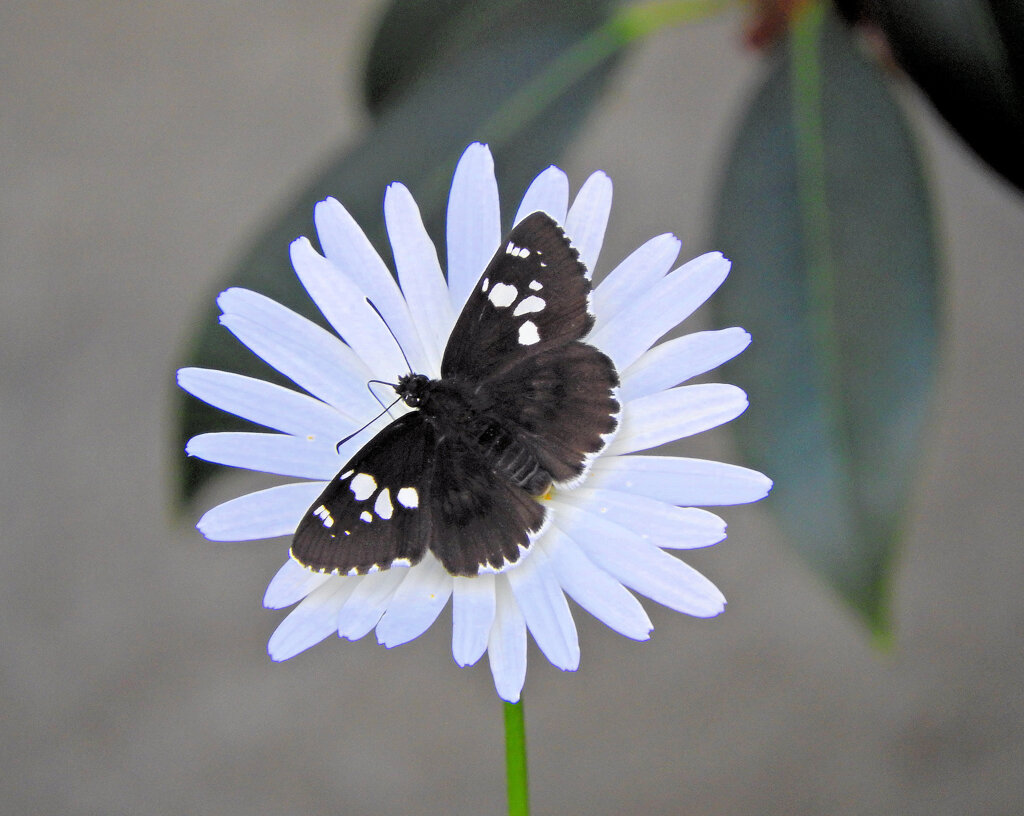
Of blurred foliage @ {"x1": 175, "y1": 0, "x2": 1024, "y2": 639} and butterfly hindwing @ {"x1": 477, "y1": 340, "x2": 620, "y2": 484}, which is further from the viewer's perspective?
blurred foliage @ {"x1": 175, "y1": 0, "x2": 1024, "y2": 639}

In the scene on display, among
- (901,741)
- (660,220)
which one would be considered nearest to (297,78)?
(660,220)

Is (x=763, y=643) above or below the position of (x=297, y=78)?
below

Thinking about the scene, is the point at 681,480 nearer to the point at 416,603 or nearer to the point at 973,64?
the point at 416,603

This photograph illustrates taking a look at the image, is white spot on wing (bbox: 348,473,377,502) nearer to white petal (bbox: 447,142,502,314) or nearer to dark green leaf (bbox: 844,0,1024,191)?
white petal (bbox: 447,142,502,314)

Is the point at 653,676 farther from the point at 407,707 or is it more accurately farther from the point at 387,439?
the point at 387,439

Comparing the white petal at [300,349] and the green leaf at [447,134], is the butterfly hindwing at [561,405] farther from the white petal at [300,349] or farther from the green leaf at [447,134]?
the green leaf at [447,134]

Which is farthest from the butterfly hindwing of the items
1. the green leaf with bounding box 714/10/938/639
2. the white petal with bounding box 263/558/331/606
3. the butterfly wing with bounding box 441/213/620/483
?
the green leaf with bounding box 714/10/938/639
